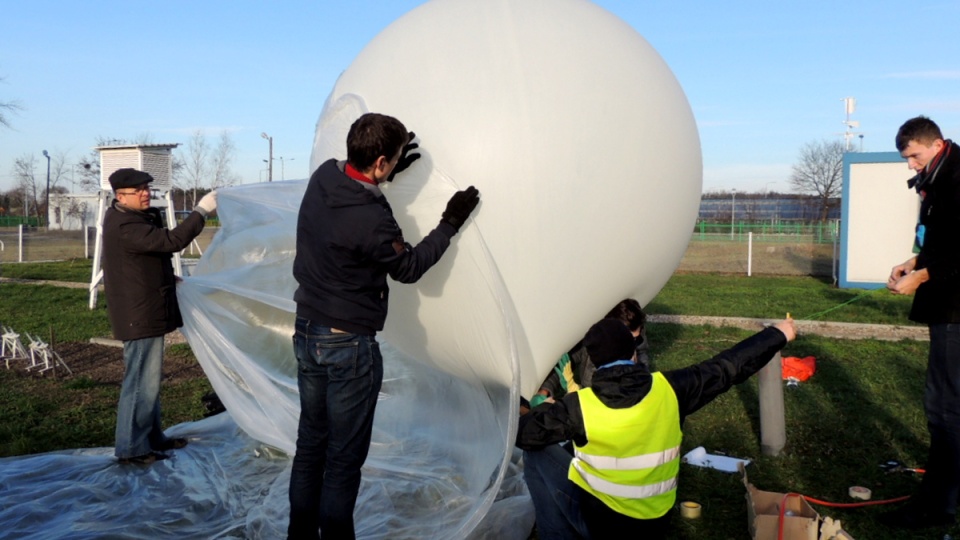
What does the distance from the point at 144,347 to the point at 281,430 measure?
1043mm

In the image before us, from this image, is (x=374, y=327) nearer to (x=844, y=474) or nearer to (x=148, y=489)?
(x=148, y=489)

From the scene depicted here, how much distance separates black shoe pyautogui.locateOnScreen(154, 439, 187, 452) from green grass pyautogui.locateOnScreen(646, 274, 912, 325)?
7.61 meters

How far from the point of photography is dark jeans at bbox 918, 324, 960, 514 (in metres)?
3.84

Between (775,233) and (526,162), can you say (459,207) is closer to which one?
(526,162)

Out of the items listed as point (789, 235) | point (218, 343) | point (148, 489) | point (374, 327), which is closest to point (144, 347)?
point (218, 343)

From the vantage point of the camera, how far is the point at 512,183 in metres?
3.09

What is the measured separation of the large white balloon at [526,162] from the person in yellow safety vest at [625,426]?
1.39 ft

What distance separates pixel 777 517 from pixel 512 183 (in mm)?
1958

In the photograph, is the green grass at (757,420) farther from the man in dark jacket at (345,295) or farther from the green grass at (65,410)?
the man in dark jacket at (345,295)

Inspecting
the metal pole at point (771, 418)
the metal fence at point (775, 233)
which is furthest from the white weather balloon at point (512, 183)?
the metal fence at point (775, 233)

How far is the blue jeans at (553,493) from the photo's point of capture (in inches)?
124

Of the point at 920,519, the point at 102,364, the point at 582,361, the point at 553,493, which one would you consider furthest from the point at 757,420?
the point at 102,364

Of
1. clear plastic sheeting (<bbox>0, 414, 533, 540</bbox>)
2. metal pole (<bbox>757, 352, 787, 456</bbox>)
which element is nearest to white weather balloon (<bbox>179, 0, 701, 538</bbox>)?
clear plastic sheeting (<bbox>0, 414, 533, 540</bbox>)

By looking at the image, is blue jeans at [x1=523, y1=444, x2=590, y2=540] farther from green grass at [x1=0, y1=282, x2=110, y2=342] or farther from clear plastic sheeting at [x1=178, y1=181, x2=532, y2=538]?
green grass at [x1=0, y1=282, x2=110, y2=342]
